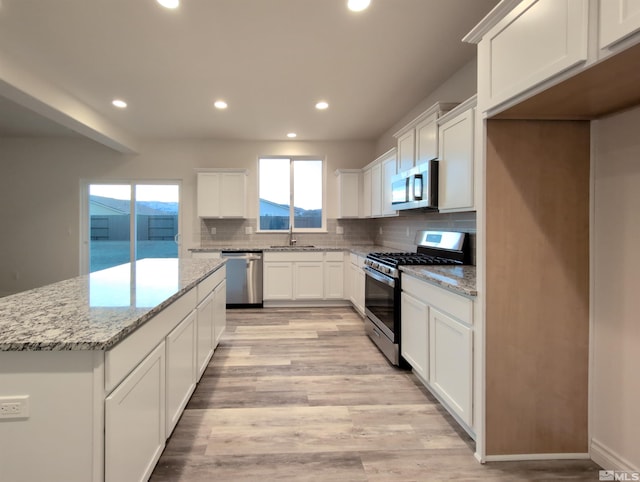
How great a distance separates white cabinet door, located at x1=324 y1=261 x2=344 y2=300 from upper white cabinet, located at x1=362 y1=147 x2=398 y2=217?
937 millimetres

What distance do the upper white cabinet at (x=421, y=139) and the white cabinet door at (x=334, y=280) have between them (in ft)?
6.39

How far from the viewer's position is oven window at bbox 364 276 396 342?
112 inches

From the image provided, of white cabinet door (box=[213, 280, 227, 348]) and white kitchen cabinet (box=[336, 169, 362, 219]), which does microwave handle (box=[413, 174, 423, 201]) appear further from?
white kitchen cabinet (box=[336, 169, 362, 219])

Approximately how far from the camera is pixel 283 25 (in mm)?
2449

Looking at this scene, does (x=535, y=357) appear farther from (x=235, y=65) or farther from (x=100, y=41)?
(x=100, y=41)

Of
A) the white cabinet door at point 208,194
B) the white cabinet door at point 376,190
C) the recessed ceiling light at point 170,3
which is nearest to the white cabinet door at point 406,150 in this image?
the white cabinet door at point 376,190

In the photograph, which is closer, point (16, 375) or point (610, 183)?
point (16, 375)

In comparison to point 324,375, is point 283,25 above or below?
above

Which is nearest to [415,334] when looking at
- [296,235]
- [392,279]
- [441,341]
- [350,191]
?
[441,341]

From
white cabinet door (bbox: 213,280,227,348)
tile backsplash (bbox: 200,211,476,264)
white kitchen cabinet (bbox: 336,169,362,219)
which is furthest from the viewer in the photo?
tile backsplash (bbox: 200,211,476,264)

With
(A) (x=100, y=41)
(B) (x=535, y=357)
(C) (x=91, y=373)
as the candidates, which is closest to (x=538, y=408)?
(B) (x=535, y=357)

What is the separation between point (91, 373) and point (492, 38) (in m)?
2.24

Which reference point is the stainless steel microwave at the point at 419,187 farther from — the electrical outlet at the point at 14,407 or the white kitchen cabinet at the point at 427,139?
the electrical outlet at the point at 14,407

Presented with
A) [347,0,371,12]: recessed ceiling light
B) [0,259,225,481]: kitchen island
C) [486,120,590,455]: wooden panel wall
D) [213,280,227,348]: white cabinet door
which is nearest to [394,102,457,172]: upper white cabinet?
[347,0,371,12]: recessed ceiling light
